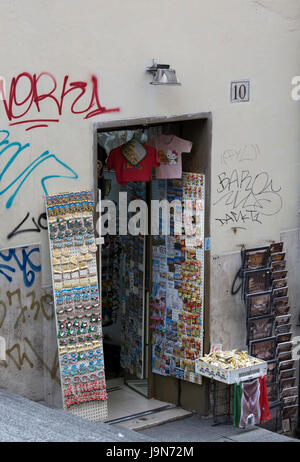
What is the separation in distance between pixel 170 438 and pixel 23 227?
2.69 metres

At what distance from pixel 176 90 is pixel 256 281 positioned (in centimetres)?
242

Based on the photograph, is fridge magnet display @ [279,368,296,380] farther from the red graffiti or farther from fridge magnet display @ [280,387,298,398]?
the red graffiti

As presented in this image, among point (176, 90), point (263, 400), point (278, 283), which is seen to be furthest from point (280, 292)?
point (176, 90)

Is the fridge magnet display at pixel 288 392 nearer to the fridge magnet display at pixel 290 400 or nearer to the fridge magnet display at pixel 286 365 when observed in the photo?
the fridge magnet display at pixel 290 400

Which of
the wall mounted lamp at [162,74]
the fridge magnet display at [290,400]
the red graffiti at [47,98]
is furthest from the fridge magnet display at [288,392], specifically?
the red graffiti at [47,98]

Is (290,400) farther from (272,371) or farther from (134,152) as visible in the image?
(134,152)

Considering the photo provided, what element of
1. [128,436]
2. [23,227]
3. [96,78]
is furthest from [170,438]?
[96,78]

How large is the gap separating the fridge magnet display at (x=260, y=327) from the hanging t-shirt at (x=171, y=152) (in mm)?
1925

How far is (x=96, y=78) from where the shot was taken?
8055 millimetres

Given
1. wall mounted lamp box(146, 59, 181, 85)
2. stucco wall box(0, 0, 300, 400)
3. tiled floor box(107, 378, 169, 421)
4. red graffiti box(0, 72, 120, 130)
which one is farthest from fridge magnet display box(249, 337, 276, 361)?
red graffiti box(0, 72, 120, 130)

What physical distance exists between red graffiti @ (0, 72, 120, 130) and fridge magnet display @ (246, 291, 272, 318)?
285 cm

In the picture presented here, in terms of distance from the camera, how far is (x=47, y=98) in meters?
7.72

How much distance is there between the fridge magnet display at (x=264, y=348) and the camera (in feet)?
32.2

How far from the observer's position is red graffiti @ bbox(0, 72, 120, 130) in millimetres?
7480
